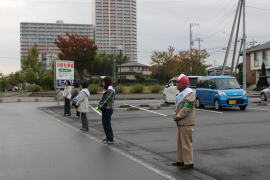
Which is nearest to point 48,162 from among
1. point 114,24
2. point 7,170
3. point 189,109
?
point 7,170

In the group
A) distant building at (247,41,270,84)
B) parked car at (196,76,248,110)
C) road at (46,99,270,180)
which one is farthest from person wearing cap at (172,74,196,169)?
distant building at (247,41,270,84)

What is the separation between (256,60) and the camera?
49656 mm

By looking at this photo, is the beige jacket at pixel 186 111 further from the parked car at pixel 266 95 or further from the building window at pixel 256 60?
the building window at pixel 256 60

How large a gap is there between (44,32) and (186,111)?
109 meters

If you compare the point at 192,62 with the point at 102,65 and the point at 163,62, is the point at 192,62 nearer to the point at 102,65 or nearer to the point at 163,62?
the point at 163,62

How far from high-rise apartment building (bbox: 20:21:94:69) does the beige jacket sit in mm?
97144

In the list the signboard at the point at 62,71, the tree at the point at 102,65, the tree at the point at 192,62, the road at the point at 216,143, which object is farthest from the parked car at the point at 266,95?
the tree at the point at 102,65

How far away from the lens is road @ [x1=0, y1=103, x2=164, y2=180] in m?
5.88

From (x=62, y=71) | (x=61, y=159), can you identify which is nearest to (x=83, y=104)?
(x=61, y=159)

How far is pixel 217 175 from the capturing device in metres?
5.73

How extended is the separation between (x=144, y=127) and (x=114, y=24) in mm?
73533

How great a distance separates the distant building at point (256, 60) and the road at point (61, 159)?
41.8 m

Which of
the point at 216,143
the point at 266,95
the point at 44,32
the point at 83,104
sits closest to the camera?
the point at 216,143

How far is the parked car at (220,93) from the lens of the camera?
1691 centimetres
